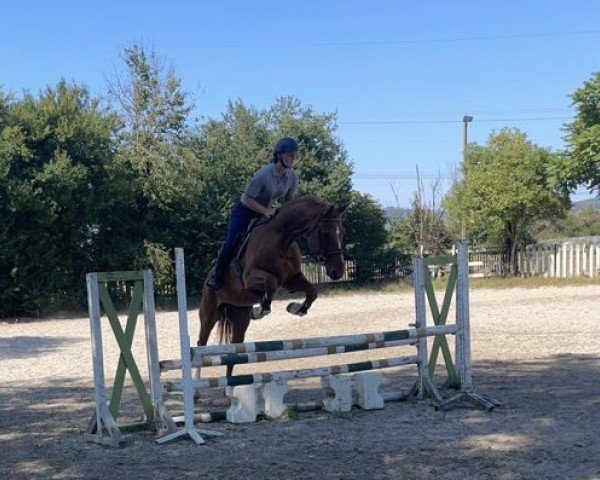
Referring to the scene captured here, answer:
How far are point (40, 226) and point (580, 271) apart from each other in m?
18.0

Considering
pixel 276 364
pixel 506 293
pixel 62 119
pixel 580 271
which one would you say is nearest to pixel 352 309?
pixel 506 293

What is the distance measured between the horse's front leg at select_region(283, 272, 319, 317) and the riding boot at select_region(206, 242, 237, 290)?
60 centimetres

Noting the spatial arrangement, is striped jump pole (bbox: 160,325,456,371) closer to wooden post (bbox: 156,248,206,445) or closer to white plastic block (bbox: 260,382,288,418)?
wooden post (bbox: 156,248,206,445)

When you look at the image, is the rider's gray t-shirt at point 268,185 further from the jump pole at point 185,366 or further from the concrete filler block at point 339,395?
the concrete filler block at point 339,395

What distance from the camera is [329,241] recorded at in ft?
19.1

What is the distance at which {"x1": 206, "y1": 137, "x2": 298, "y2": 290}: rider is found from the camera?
622 centimetres

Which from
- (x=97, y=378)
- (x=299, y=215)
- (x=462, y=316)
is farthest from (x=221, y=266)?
(x=462, y=316)

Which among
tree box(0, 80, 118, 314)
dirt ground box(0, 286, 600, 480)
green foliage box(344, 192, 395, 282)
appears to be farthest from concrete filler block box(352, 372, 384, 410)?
green foliage box(344, 192, 395, 282)

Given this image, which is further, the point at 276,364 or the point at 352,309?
the point at 352,309

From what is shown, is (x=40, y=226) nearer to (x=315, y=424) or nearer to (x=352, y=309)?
(x=352, y=309)

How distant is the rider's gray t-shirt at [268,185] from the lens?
250 inches

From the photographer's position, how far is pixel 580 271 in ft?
80.7

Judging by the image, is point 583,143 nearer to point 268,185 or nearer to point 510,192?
point 510,192

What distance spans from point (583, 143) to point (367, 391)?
20201 millimetres
